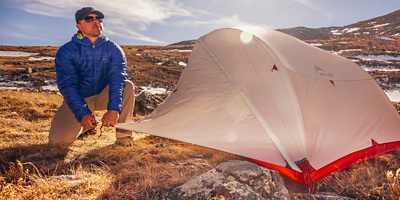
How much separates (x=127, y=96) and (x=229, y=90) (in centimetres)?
192

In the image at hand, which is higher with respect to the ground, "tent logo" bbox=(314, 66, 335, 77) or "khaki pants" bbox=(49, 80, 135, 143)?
"tent logo" bbox=(314, 66, 335, 77)

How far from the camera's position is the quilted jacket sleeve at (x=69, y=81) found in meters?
4.27

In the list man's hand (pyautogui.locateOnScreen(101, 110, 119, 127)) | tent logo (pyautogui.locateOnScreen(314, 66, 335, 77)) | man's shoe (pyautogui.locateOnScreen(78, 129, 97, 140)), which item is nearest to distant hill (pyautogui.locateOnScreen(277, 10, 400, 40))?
tent logo (pyautogui.locateOnScreen(314, 66, 335, 77))

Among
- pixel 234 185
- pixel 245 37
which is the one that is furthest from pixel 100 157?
pixel 245 37

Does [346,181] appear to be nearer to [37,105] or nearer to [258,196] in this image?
[258,196]

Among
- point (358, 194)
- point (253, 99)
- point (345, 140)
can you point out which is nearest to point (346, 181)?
point (358, 194)

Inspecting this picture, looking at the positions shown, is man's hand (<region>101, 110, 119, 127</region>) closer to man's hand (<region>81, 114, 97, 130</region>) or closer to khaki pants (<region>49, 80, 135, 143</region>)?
man's hand (<region>81, 114, 97, 130</region>)

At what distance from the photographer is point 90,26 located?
4676 mm

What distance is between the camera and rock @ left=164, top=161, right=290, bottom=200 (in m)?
2.48

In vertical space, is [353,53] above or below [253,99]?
above

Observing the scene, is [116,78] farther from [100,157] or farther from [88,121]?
[100,157]

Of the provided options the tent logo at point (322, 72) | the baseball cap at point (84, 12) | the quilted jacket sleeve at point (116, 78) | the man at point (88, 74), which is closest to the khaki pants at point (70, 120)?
the man at point (88, 74)

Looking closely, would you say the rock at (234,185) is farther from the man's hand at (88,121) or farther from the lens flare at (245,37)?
the lens flare at (245,37)

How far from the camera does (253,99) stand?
4352 millimetres
